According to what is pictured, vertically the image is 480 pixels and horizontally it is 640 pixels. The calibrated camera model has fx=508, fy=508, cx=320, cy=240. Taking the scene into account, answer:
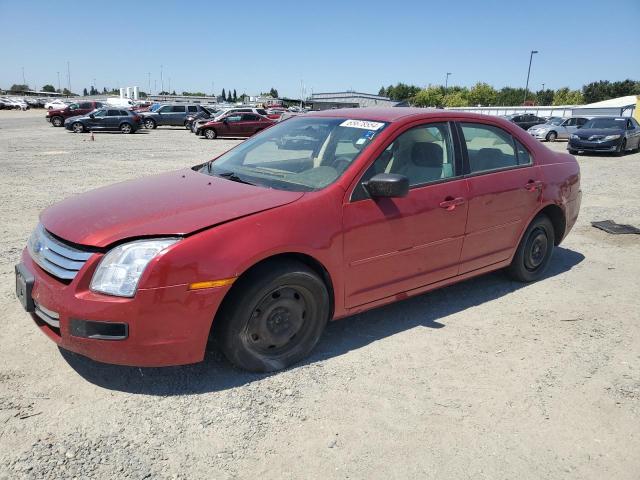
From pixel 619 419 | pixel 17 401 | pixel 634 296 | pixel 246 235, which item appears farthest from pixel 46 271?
pixel 634 296

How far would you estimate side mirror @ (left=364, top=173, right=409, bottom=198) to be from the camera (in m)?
3.33

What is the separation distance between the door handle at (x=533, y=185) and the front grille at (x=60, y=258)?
3.70 metres

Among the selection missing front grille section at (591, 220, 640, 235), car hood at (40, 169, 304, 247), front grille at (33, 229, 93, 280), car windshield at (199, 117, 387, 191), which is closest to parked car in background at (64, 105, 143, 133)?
missing front grille section at (591, 220, 640, 235)

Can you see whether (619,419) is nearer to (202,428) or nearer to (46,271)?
(202,428)

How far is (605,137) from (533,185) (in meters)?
16.4

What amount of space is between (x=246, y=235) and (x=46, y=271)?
118 centimetres

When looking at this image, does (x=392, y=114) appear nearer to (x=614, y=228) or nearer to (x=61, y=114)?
(x=614, y=228)

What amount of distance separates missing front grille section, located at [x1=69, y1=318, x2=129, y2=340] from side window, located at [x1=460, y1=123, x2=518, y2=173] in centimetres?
293

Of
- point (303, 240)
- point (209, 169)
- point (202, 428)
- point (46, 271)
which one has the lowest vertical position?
A: point (202, 428)

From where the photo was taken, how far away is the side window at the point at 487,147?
426 centimetres

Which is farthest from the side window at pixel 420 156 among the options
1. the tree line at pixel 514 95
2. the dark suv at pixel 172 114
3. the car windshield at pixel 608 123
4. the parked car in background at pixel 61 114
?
the tree line at pixel 514 95

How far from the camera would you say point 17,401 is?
2.86 m

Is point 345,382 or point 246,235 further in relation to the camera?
point 345,382

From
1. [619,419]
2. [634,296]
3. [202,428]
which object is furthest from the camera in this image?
[634,296]
